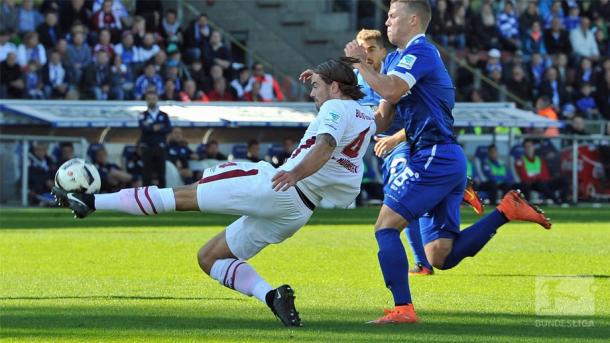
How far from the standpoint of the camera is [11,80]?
2722 cm

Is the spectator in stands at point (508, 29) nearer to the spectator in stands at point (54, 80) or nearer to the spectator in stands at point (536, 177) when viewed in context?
the spectator in stands at point (536, 177)

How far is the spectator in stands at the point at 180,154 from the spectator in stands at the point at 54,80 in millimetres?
2422

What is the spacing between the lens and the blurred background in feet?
86.5

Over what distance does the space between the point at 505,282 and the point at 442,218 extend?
203cm

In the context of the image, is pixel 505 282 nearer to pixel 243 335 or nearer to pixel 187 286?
pixel 187 286

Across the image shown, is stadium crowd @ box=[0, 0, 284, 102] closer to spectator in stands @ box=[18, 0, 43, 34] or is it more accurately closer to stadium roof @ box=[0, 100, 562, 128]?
spectator in stands @ box=[18, 0, 43, 34]

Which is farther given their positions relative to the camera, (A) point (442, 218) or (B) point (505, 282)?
(B) point (505, 282)

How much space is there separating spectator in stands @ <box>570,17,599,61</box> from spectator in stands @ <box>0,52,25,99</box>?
15.0 m

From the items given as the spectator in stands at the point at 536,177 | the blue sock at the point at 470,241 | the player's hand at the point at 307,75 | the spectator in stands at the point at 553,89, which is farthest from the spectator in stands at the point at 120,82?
the player's hand at the point at 307,75

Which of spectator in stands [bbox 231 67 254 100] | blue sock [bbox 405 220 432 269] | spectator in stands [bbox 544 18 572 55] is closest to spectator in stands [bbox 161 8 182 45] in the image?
spectator in stands [bbox 231 67 254 100]

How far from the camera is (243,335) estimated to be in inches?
338

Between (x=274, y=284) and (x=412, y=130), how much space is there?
271 centimetres

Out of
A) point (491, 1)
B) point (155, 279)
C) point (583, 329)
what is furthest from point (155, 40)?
point (583, 329)

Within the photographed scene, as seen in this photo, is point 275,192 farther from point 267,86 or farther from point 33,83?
point 267,86
